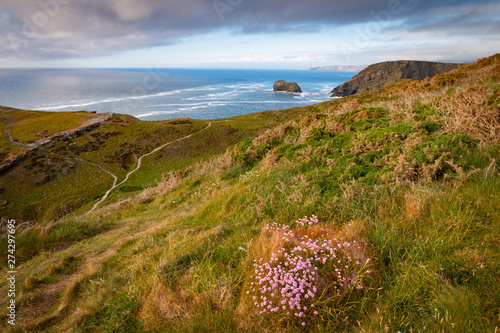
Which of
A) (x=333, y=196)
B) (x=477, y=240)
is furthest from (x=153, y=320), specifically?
(x=477, y=240)

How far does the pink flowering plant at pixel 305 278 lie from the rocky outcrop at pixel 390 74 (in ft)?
664

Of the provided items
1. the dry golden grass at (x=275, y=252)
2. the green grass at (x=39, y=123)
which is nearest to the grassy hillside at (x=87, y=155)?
the green grass at (x=39, y=123)

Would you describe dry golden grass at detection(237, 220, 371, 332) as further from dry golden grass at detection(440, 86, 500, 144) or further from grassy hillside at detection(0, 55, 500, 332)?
dry golden grass at detection(440, 86, 500, 144)

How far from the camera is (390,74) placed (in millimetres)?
187000

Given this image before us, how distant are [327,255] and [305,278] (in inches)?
19.1

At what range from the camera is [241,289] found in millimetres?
3047

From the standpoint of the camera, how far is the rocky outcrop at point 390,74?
181 meters

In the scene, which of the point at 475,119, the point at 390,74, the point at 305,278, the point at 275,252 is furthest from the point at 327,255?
the point at 390,74

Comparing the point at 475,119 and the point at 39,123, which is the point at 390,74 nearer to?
the point at 39,123

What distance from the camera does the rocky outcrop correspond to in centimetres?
18112

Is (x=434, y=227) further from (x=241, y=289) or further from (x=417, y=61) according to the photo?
(x=417, y=61)

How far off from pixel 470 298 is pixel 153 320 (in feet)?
11.4

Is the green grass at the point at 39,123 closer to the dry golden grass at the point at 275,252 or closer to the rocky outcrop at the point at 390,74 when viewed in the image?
the dry golden grass at the point at 275,252

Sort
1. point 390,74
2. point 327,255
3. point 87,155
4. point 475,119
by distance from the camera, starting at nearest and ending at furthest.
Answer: point 327,255, point 475,119, point 87,155, point 390,74
